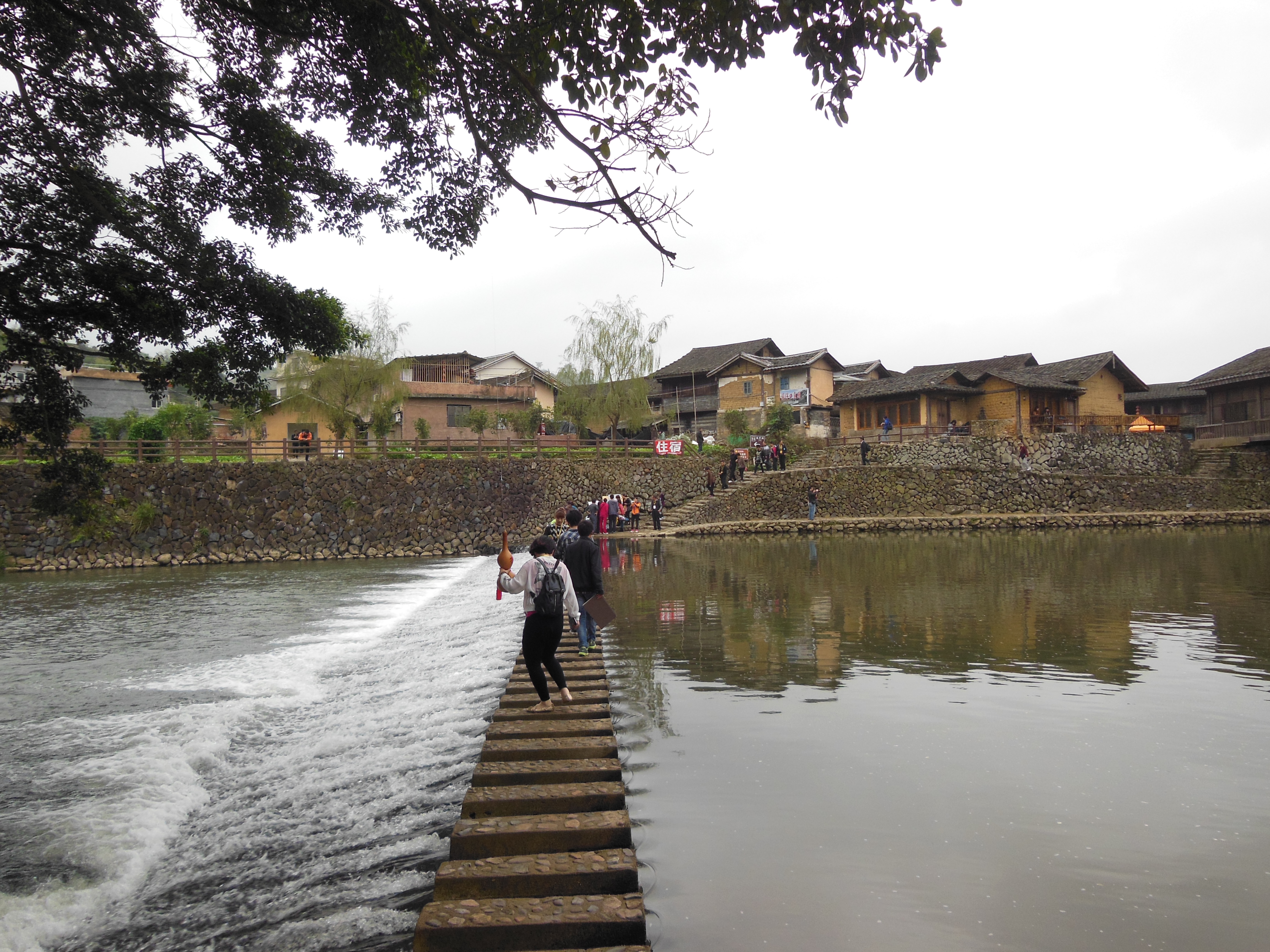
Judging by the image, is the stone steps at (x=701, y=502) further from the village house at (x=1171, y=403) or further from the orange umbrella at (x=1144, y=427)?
the village house at (x=1171, y=403)

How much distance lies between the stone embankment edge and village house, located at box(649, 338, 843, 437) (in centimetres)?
1328

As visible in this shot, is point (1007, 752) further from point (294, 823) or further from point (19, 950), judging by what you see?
point (19, 950)

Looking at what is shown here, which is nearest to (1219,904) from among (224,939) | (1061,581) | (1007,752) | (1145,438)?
(1007,752)

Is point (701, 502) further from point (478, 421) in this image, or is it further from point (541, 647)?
point (541, 647)

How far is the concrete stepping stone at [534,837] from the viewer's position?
14.3 ft

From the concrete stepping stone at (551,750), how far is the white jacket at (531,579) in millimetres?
1191

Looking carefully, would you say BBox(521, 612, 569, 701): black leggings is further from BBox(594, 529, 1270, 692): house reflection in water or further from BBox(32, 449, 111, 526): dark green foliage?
BBox(32, 449, 111, 526): dark green foliage

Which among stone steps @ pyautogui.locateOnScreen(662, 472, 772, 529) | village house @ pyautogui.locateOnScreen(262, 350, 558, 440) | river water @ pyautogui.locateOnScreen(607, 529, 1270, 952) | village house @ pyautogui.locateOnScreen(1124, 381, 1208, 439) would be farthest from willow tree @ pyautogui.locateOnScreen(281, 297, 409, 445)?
village house @ pyautogui.locateOnScreen(1124, 381, 1208, 439)

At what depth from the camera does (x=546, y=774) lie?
208 inches

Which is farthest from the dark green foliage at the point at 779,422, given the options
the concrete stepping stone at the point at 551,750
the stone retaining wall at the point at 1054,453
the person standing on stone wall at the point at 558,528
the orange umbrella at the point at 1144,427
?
the concrete stepping stone at the point at 551,750

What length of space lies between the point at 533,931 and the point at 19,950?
2.78m

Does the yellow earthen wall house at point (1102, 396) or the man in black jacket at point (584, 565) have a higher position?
the yellow earthen wall house at point (1102, 396)

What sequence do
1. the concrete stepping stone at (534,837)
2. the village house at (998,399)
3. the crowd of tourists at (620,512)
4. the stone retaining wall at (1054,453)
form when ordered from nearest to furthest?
the concrete stepping stone at (534,837) < the crowd of tourists at (620,512) < the stone retaining wall at (1054,453) < the village house at (998,399)

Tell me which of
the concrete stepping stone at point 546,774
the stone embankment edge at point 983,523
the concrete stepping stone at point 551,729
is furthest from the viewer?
the stone embankment edge at point 983,523
